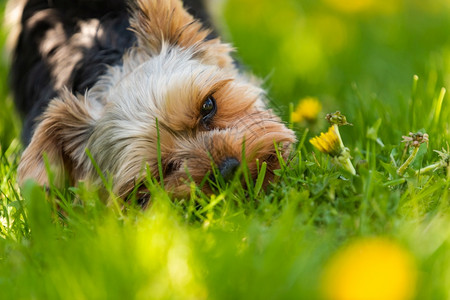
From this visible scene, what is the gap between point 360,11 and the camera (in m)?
5.90

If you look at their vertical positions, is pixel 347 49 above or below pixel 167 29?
below

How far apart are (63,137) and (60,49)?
0.90 meters

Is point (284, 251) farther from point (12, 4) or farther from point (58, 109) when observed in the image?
point (12, 4)

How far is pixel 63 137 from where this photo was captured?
3068 millimetres

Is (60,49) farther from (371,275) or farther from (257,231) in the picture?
(371,275)

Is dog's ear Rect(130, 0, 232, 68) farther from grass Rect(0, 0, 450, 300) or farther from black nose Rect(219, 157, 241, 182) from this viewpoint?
black nose Rect(219, 157, 241, 182)

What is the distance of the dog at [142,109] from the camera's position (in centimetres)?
270

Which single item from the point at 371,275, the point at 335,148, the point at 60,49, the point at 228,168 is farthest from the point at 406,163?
the point at 60,49

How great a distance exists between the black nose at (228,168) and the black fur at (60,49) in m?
1.17

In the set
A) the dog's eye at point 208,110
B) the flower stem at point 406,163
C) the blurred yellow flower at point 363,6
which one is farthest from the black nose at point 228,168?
the blurred yellow flower at point 363,6

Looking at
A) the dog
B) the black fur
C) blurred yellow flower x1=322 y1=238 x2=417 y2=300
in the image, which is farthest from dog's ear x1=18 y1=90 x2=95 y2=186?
blurred yellow flower x1=322 y1=238 x2=417 y2=300

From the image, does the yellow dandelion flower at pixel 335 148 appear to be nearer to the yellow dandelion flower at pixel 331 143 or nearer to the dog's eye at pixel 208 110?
the yellow dandelion flower at pixel 331 143

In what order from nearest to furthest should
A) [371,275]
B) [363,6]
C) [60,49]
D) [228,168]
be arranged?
1. [371,275]
2. [228,168]
3. [60,49]
4. [363,6]

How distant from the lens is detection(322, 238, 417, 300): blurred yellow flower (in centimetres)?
154
